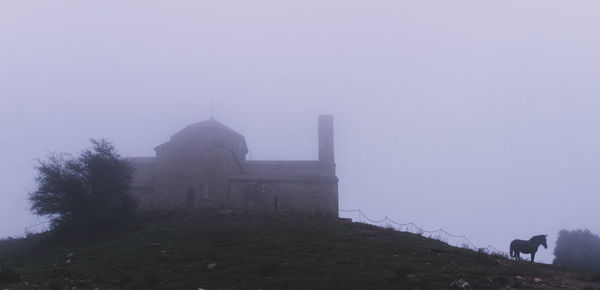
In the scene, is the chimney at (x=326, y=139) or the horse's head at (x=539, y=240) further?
the chimney at (x=326, y=139)

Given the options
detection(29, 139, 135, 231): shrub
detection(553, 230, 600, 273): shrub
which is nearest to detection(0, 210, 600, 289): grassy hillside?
detection(29, 139, 135, 231): shrub

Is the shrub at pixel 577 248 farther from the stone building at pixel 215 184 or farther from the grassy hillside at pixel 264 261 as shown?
the grassy hillside at pixel 264 261

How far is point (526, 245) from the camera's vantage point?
24.1m

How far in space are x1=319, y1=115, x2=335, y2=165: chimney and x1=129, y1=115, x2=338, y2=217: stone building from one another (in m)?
2.80

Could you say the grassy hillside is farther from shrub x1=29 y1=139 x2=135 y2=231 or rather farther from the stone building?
the stone building

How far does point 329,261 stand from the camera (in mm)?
17359

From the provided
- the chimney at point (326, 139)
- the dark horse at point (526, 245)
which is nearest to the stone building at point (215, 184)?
the chimney at point (326, 139)

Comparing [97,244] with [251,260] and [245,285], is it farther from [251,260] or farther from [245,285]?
[245,285]

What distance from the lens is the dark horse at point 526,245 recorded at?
78.4 feet

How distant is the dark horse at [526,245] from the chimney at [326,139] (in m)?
17.5

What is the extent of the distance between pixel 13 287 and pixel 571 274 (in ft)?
61.7

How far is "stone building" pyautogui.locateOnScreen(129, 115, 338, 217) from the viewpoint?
117ft

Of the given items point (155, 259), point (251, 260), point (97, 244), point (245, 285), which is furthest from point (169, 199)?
point (245, 285)

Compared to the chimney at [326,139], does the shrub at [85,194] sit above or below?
below
